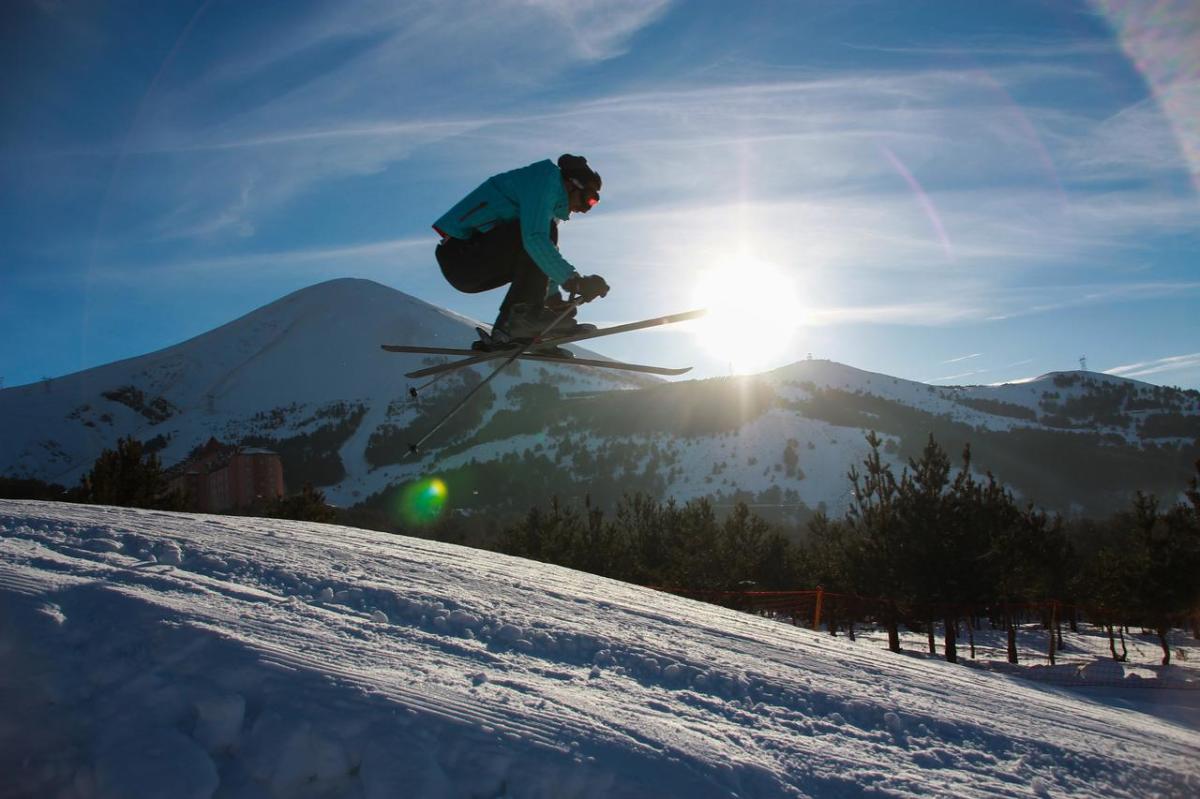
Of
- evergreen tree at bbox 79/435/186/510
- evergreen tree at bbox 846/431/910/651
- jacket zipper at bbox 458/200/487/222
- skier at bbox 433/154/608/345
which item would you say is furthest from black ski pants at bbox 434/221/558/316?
evergreen tree at bbox 846/431/910/651

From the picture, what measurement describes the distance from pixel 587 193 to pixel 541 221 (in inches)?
17.2

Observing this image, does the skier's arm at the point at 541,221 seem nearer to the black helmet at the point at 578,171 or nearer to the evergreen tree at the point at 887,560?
the black helmet at the point at 578,171

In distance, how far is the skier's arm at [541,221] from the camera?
4676 mm

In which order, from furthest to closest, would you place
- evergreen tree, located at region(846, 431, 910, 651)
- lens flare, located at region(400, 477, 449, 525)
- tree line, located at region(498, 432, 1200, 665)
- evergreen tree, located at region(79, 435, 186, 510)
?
lens flare, located at region(400, 477, 449, 525) < evergreen tree, located at region(846, 431, 910, 651) < tree line, located at region(498, 432, 1200, 665) < evergreen tree, located at region(79, 435, 186, 510)

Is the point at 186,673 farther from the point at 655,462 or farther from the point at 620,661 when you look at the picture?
the point at 655,462

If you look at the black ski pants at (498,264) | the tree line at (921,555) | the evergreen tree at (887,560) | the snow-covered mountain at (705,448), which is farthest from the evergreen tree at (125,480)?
the snow-covered mountain at (705,448)

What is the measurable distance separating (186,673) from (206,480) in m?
58.2

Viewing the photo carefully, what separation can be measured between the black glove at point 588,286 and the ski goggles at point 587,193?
0.52 metres

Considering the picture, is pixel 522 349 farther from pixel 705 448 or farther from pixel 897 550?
pixel 705 448

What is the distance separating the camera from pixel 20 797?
1.83m

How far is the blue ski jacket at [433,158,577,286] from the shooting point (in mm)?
4688

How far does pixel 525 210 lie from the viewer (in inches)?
185

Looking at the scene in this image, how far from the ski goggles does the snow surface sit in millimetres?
2723

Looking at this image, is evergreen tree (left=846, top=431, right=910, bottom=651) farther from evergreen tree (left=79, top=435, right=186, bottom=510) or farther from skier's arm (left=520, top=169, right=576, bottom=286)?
evergreen tree (left=79, top=435, right=186, bottom=510)
